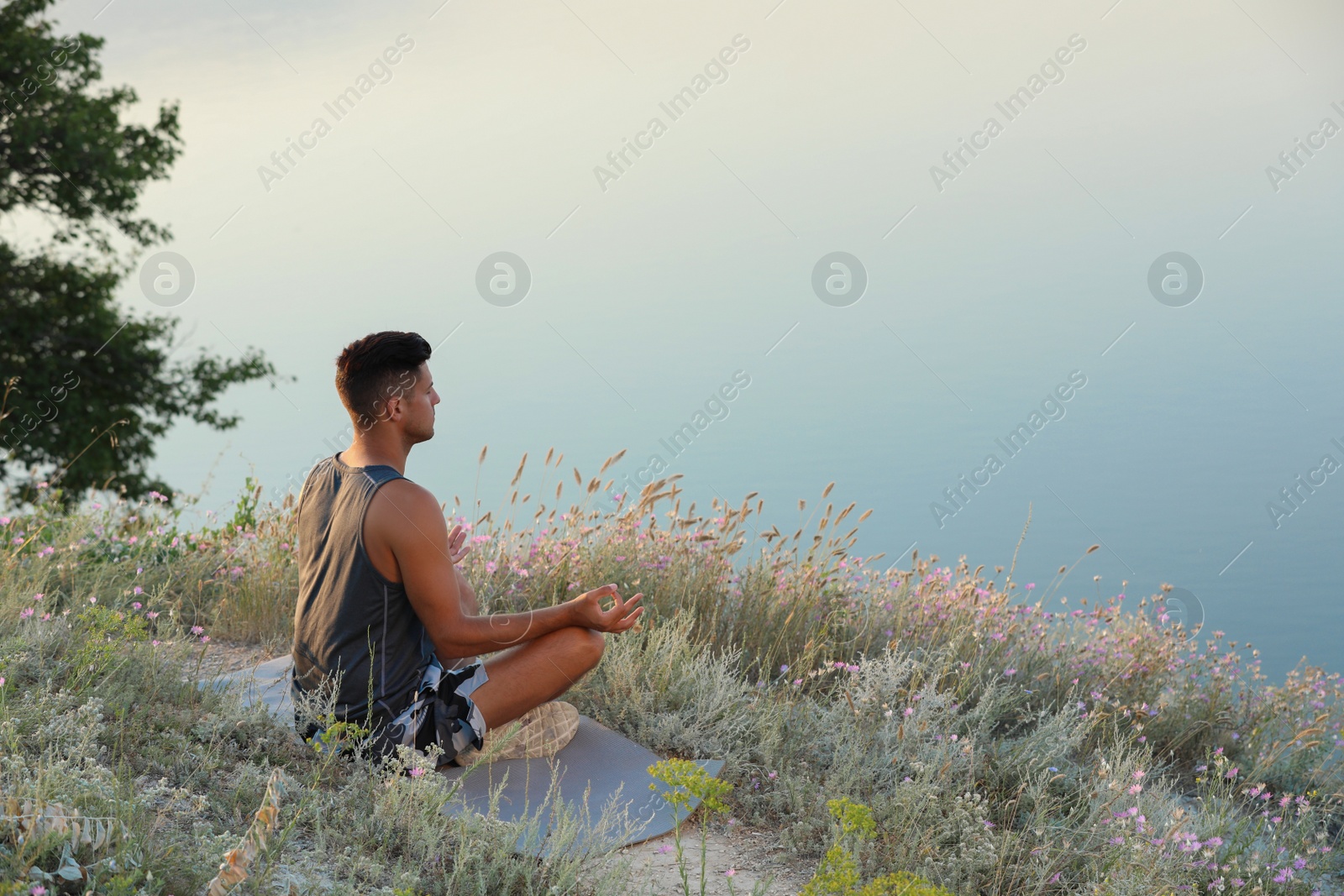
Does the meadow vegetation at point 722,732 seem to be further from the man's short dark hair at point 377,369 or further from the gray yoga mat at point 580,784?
the man's short dark hair at point 377,369

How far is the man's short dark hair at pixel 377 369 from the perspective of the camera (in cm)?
394

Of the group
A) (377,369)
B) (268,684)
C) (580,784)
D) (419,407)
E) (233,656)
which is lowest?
(580,784)

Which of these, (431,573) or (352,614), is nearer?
(431,573)

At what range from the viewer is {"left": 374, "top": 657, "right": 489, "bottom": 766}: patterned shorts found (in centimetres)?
400

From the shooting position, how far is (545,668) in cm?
416

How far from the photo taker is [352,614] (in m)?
3.96

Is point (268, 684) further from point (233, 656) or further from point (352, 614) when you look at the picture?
point (352, 614)

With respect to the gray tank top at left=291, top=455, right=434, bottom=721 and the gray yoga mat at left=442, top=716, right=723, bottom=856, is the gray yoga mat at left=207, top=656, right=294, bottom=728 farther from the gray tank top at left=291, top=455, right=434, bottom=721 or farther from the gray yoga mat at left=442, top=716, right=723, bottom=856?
the gray yoga mat at left=442, top=716, right=723, bottom=856

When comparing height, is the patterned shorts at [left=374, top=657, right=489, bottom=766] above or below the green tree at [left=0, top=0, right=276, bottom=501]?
below

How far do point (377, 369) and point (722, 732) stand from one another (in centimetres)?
225

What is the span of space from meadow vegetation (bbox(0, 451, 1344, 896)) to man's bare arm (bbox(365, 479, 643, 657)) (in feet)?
1.55

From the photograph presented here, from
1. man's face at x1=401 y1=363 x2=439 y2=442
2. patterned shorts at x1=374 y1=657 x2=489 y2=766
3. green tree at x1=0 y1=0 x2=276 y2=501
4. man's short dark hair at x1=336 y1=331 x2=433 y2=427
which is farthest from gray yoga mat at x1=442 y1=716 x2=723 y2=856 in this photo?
green tree at x1=0 y1=0 x2=276 y2=501

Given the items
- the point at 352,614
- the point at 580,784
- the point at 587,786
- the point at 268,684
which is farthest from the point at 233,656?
the point at 587,786

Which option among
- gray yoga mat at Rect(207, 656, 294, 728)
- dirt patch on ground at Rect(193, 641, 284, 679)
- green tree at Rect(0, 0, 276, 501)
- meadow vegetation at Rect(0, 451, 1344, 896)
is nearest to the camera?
meadow vegetation at Rect(0, 451, 1344, 896)
